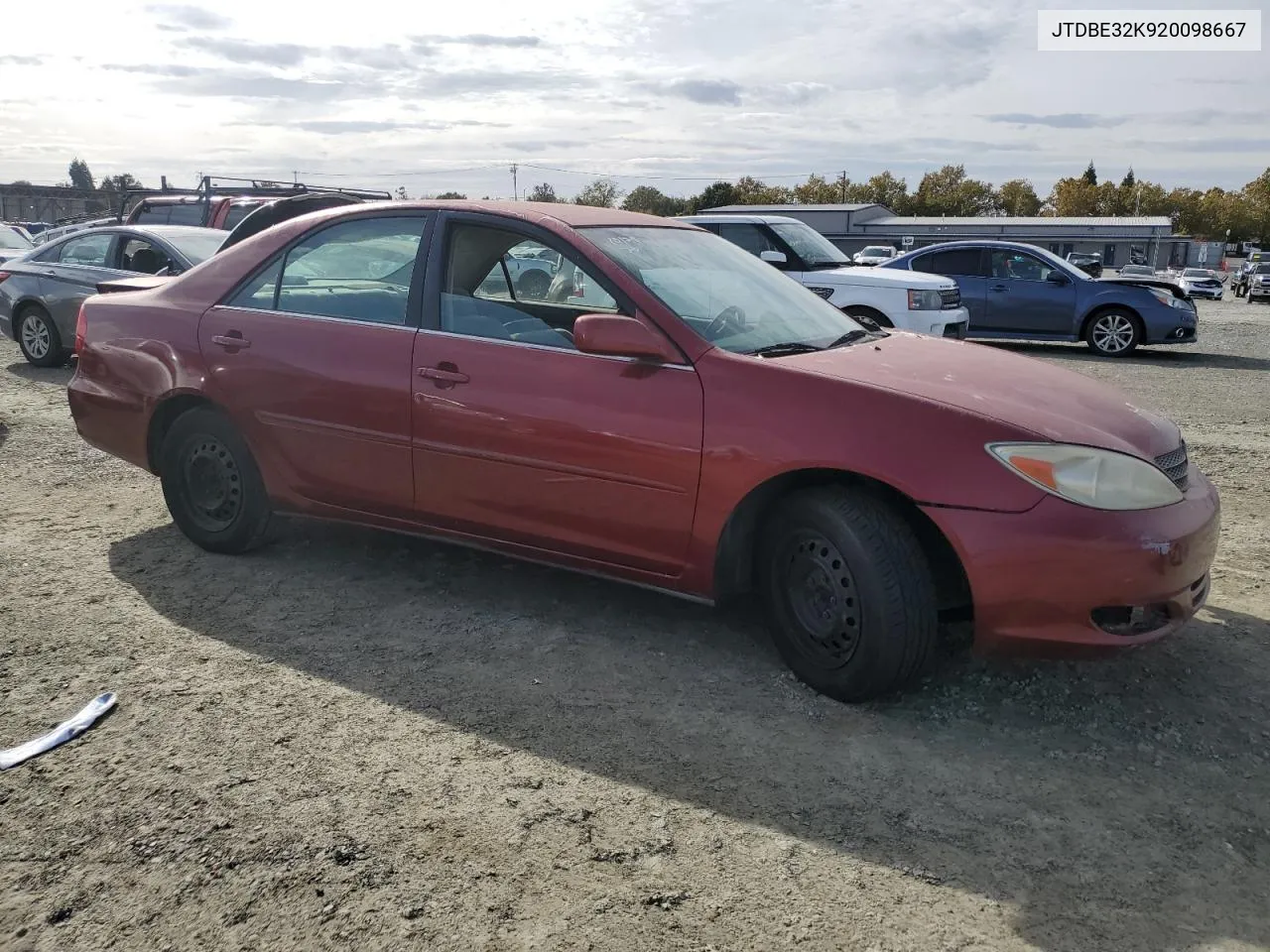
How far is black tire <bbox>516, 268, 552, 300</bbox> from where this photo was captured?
4.21 metres

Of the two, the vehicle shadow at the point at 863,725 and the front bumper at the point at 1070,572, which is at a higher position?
the front bumper at the point at 1070,572

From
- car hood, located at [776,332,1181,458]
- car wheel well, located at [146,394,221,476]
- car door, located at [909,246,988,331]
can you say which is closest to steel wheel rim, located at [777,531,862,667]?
car hood, located at [776,332,1181,458]

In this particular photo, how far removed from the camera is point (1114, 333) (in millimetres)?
13883

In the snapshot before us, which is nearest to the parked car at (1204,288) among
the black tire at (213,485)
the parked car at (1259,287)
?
the parked car at (1259,287)

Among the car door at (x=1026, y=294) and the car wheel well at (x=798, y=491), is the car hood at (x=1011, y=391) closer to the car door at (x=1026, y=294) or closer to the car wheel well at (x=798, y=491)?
the car wheel well at (x=798, y=491)

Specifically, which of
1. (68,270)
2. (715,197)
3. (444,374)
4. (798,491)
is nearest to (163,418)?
(444,374)

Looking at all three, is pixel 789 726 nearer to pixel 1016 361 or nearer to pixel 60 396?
pixel 1016 361

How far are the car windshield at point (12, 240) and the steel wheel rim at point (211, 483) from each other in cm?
1470

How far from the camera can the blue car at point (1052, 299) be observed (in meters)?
13.7

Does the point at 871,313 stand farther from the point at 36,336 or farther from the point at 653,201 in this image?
the point at 653,201

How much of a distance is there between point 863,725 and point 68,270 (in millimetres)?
10035

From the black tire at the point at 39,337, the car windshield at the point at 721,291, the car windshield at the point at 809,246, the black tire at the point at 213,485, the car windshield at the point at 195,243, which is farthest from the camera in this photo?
the car windshield at the point at 809,246

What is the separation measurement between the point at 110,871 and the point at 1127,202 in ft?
412

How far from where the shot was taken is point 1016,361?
4.14 meters
